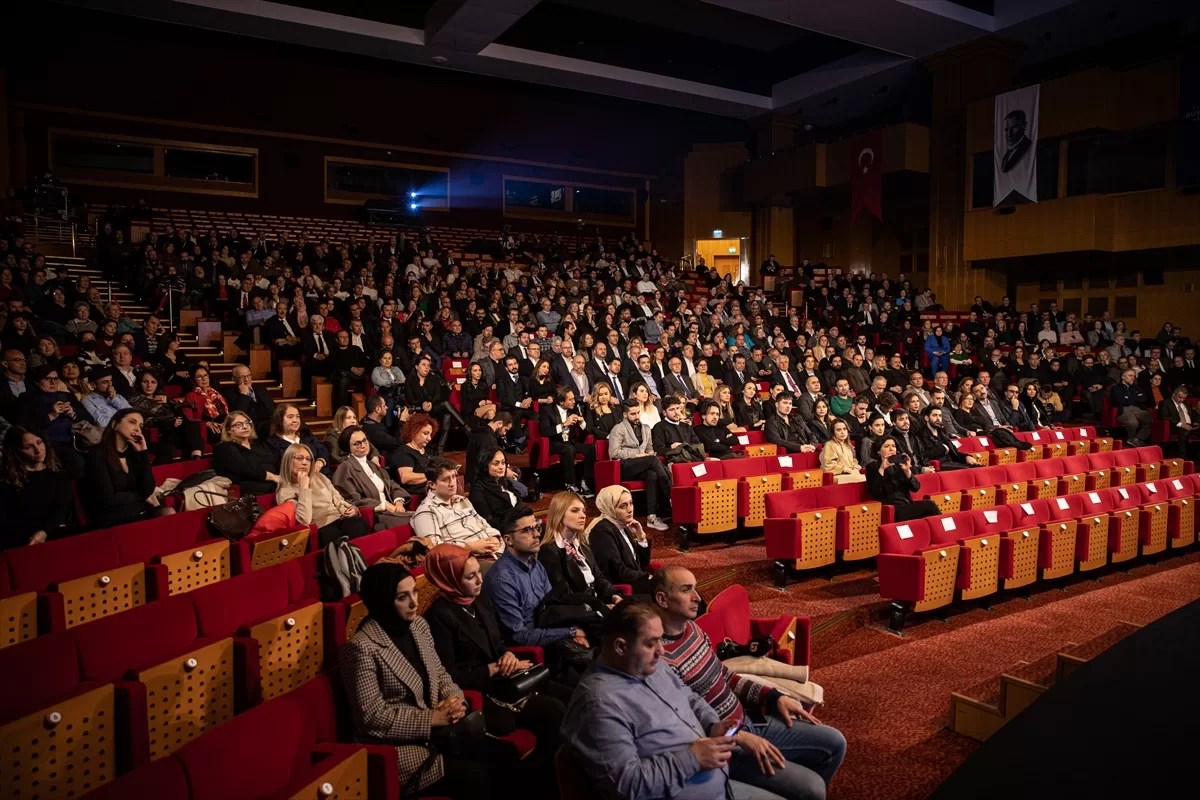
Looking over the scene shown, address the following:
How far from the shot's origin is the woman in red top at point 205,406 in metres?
4.97

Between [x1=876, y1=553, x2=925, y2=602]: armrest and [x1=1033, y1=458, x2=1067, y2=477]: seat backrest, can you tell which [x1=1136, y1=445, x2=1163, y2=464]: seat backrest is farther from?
[x1=876, y1=553, x2=925, y2=602]: armrest

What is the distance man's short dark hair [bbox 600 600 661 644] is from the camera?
1.63m

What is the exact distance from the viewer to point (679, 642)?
1.99m

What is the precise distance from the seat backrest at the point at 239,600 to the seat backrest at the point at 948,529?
10.2ft

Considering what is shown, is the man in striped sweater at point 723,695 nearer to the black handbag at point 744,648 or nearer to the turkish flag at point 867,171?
the black handbag at point 744,648

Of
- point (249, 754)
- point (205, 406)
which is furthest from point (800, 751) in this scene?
point (205, 406)

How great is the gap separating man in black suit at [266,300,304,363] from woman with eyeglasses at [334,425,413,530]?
319cm

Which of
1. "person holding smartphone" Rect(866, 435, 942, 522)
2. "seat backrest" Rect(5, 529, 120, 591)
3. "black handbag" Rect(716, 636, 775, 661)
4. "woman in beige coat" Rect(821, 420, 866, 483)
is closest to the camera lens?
"black handbag" Rect(716, 636, 775, 661)

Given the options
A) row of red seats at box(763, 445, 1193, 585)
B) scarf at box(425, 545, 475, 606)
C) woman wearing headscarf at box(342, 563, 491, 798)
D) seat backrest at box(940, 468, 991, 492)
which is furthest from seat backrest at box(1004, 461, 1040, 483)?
woman wearing headscarf at box(342, 563, 491, 798)

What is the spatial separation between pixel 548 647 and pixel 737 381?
5.65 meters

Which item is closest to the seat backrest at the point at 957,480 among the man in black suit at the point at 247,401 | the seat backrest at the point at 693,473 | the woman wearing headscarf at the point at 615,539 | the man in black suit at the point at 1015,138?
the seat backrest at the point at 693,473

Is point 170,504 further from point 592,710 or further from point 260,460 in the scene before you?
point 592,710

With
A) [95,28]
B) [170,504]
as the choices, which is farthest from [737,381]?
[95,28]

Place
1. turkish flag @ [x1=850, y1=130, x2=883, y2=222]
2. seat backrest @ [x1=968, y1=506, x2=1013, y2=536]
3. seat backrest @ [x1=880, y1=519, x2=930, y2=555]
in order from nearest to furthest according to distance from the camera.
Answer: seat backrest @ [x1=880, y1=519, x2=930, y2=555]
seat backrest @ [x1=968, y1=506, x2=1013, y2=536]
turkish flag @ [x1=850, y1=130, x2=883, y2=222]
